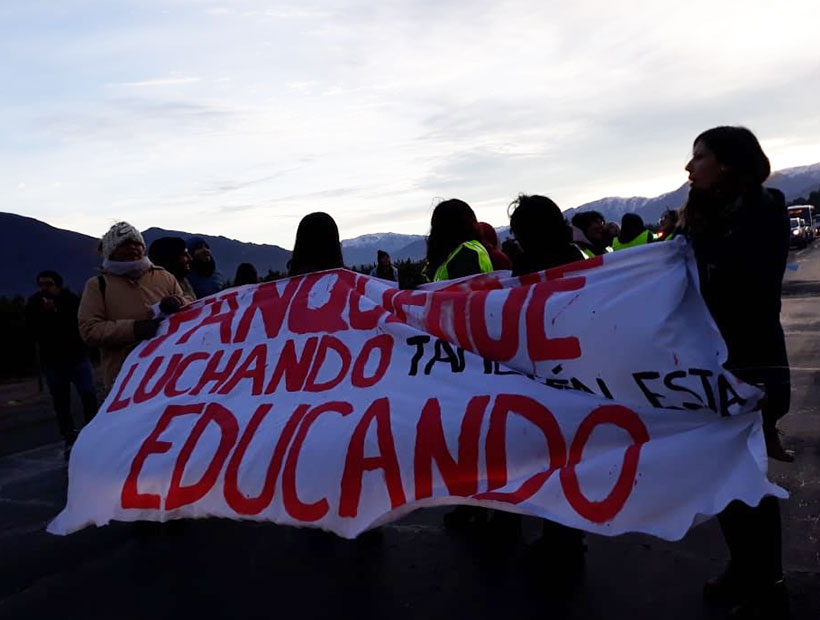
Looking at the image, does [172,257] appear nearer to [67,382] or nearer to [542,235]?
[67,382]

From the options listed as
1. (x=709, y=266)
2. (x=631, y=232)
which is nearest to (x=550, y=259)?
(x=709, y=266)

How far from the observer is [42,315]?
8117 mm

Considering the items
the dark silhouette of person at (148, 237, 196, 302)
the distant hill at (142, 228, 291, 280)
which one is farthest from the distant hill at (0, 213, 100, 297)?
the dark silhouette of person at (148, 237, 196, 302)

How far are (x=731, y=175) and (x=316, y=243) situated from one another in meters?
2.70

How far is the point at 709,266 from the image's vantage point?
10.7 ft

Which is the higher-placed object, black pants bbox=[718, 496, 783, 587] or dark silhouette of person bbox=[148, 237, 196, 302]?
dark silhouette of person bbox=[148, 237, 196, 302]

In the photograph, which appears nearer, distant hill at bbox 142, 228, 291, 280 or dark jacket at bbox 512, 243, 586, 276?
dark jacket at bbox 512, 243, 586, 276

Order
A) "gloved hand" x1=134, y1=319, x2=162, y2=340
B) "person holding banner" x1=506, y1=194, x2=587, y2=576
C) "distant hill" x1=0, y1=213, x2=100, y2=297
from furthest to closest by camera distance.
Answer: "distant hill" x1=0, y1=213, x2=100, y2=297
"gloved hand" x1=134, y1=319, x2=162, y2=340
"person holding banner" x1=506, y1=194, x2=587, y2=576

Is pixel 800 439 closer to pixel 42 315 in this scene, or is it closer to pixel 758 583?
pixel 758 583

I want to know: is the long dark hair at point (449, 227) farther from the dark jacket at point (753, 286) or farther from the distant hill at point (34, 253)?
the distant hill at point (34, 253)

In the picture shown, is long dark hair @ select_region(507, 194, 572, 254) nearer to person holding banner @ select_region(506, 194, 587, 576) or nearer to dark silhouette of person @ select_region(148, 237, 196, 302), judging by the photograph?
person holding banner @ select_region(506, 194, 587, 576)

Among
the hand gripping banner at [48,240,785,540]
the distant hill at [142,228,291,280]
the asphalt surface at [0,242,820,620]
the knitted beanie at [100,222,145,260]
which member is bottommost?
the asphalt surface at [0,242,820,620]

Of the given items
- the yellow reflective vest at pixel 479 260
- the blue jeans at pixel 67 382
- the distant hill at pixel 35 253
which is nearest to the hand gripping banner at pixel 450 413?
the yellow reflective vest at pixel 479 260

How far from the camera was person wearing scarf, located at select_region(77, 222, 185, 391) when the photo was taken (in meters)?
5.19
